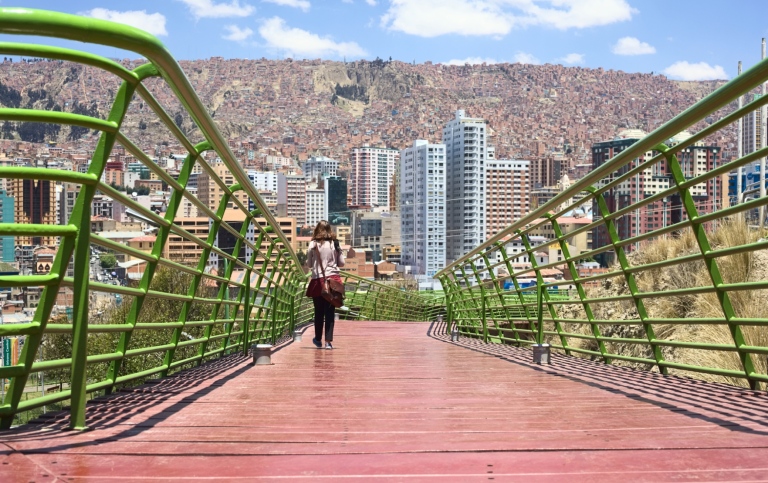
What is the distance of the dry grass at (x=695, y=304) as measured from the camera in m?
7.12

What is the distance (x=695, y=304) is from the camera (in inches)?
376

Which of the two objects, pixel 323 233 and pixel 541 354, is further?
pixel 323 233

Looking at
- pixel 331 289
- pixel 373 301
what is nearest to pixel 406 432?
pixel 331 289

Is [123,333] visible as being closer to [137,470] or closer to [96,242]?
[96,242]

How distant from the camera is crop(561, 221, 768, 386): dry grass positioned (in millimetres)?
7117

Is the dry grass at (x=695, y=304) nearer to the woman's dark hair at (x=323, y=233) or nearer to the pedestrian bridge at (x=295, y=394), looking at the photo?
the pedestrian bridge at (x=295, y=394)

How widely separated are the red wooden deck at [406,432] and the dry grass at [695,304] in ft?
5.49

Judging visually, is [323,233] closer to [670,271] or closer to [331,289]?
[331,289]

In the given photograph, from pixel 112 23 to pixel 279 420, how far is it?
1607 millimetres

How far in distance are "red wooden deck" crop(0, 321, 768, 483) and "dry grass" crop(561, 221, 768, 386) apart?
1.67 m

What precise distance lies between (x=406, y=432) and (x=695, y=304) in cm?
683

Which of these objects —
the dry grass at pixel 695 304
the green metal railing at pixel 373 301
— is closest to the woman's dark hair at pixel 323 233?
the dry grass at pixel 695 304

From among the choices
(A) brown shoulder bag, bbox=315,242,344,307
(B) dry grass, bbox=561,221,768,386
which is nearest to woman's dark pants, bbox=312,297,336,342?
(A) brown shoulder bag, bbox=315,242,344,307

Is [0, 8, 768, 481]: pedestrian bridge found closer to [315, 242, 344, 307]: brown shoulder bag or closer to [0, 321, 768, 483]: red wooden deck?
[0, 321, 768, 483]: red wooden deck
